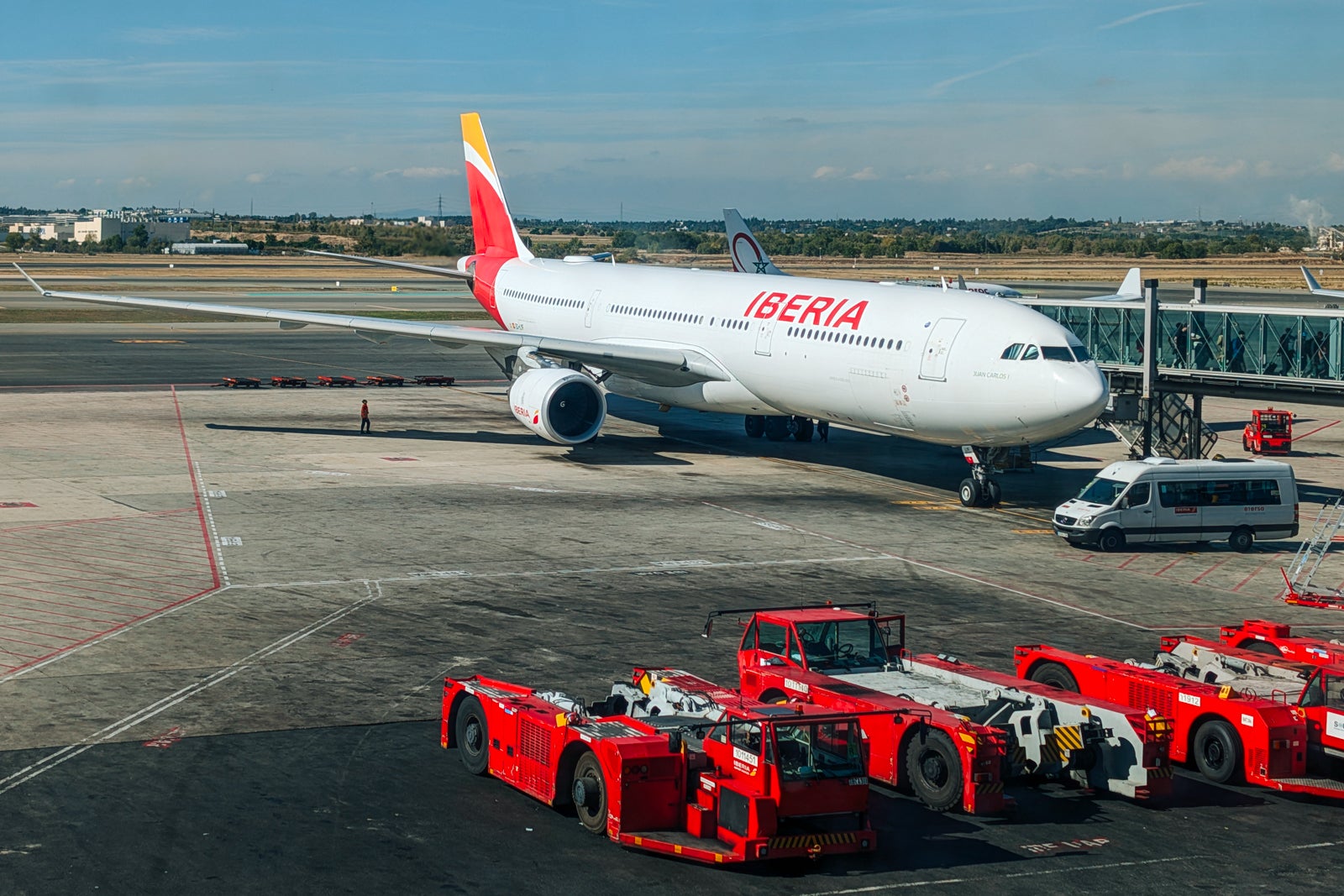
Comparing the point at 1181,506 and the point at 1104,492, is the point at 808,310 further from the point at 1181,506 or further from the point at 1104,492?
the point at 1181,506

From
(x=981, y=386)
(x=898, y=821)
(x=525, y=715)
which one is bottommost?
(x=898, y=821)

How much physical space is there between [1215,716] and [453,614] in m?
13.5

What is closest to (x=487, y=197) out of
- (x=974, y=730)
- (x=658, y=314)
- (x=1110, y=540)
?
(x=658, y=314)

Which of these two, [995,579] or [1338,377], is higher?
[1338,377]

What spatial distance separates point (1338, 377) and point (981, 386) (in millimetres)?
8983

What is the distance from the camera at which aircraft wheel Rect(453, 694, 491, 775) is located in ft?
61.4

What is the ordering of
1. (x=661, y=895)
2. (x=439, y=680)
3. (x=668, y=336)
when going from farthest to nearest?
(x=668, y=336)
(x=439, y=680)
(x=661, y=895)

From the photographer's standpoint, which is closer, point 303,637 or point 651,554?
point 303,637

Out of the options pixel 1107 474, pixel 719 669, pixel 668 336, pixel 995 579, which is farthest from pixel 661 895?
pixel 668 336

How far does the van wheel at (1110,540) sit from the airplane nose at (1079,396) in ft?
9.29

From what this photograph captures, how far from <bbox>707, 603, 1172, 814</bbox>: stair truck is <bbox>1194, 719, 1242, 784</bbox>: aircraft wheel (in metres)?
0.99

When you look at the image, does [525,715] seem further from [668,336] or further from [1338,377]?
[668,336]

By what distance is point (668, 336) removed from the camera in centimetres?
4828

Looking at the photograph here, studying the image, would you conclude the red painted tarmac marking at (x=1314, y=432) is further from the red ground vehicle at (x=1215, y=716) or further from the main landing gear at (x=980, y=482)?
the red ground vehicle at (x=1215, y=716)
